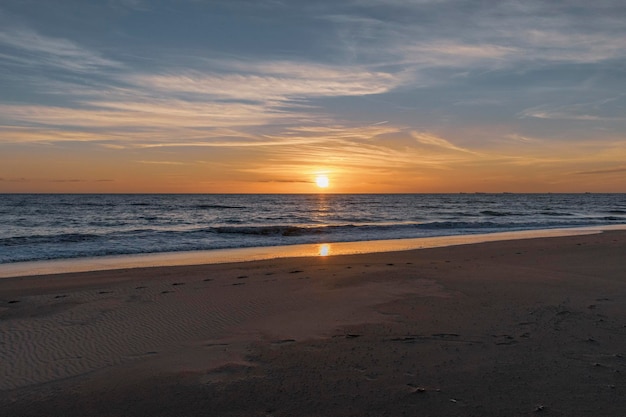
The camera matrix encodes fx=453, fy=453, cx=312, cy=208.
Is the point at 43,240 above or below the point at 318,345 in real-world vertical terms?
below

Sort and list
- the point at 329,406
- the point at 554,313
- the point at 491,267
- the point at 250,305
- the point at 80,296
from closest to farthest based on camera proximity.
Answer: the point at 329,406 < the point at 554,313 < the point at 250,305 < the point at 80,296 < the point at 491,267

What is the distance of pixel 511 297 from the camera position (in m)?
8.13

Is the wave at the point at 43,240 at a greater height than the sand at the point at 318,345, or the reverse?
the sand at the point at 318,345

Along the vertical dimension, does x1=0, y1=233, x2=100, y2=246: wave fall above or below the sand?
below

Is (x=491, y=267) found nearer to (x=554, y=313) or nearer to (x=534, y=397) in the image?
(x=554, y=313)

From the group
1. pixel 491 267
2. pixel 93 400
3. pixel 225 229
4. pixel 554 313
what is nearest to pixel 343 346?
pixel 93 400

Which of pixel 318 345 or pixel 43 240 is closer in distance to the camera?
pixel 318 345

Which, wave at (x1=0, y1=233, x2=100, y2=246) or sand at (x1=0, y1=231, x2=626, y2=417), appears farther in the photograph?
wave at (x1=0, y1=233, x2=100, y2=246)

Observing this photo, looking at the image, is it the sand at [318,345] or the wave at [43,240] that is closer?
the sand at [318,345]

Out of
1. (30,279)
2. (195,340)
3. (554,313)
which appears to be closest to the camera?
(195,340)

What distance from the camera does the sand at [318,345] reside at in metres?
4.20

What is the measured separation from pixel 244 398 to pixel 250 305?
3842 millimetres

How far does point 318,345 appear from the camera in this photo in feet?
18.8

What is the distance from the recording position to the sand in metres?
4.20
